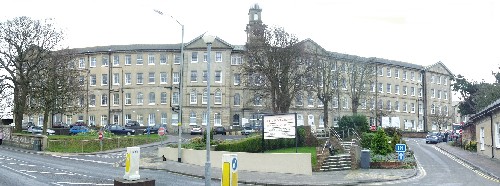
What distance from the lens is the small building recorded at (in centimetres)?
3456

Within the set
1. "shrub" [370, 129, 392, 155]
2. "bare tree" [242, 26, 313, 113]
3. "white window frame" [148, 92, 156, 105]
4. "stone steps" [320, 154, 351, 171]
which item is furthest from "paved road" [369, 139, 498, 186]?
"white window frame" [148, 92, 156, 105]

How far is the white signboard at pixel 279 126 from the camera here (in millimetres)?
31781

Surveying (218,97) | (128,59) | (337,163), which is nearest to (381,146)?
(337,163)

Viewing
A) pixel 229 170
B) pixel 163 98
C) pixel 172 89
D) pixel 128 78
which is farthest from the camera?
pixel 128 78

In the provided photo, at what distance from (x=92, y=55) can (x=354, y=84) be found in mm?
41696

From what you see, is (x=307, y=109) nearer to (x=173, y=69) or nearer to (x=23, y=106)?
(x=173, y=69)

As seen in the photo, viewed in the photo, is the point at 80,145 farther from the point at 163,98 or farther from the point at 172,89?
the point at 163,98

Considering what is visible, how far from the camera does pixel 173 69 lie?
256 ft

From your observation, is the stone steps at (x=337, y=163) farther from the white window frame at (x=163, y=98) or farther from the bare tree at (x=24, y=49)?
the white window frame at (x=163, y=98)

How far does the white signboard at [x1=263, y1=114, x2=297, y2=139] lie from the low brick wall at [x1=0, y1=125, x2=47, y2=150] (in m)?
23.3

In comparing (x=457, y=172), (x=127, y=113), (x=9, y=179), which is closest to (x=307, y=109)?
(x=127, y=113)

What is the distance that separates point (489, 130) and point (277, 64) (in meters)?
23.3

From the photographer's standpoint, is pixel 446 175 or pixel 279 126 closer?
pixel 446 175

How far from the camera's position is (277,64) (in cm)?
5466
